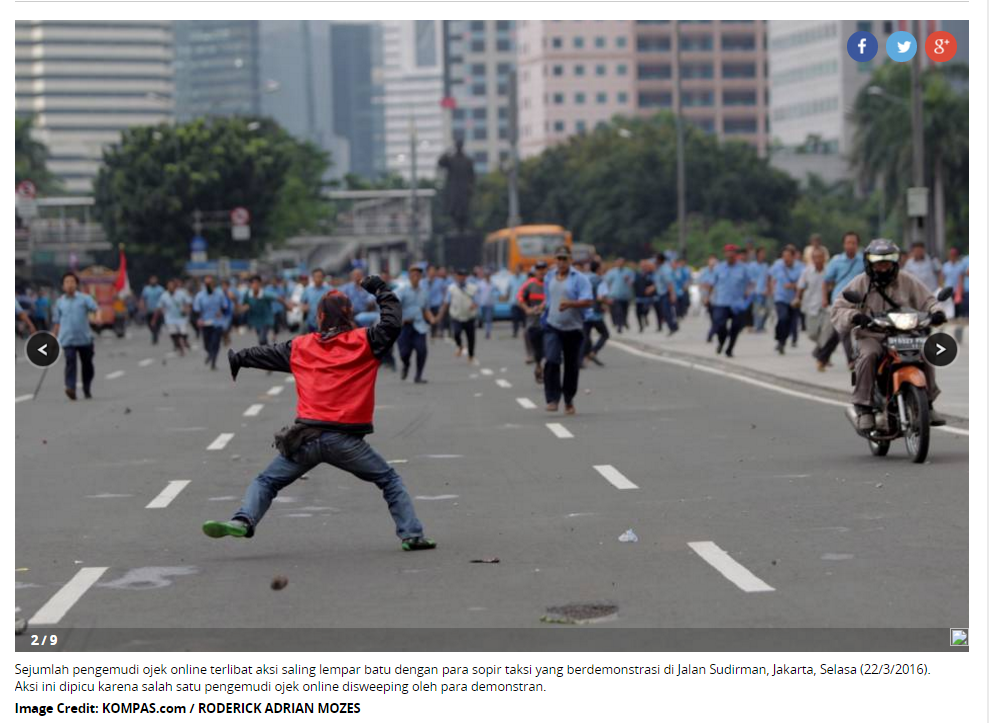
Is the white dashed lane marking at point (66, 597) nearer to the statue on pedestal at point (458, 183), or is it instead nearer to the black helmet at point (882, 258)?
the black helmet at point (882, 258)

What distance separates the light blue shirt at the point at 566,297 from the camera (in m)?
20.3

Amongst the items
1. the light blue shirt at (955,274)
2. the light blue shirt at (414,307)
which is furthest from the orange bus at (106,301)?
the light blue shirt at (414,307)

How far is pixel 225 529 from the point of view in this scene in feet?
33.8

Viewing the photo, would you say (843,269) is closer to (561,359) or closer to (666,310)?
(561,359)

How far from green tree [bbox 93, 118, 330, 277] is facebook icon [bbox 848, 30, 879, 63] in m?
75.3

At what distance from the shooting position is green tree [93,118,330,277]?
87688 millimetres

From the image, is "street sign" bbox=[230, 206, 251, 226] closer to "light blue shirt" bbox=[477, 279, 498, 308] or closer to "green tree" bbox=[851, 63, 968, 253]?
"green tree" bbox=[851, 63, 968, 253]

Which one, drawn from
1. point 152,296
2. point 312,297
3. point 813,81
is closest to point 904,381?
point 312,297

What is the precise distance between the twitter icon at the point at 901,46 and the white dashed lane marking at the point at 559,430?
5925 mm

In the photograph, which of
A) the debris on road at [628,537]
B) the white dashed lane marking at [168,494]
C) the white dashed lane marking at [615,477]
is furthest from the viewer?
the white dashed lane marking at [615,477]

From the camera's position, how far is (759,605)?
8414mm

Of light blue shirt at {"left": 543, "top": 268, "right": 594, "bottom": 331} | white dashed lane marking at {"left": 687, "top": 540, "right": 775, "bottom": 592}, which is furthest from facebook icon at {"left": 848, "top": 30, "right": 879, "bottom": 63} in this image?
light blue shirt at {"left": 543, "top": 268, "right": 594, "bottom": 331}

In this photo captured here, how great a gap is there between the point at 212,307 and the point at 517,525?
2296 cm
